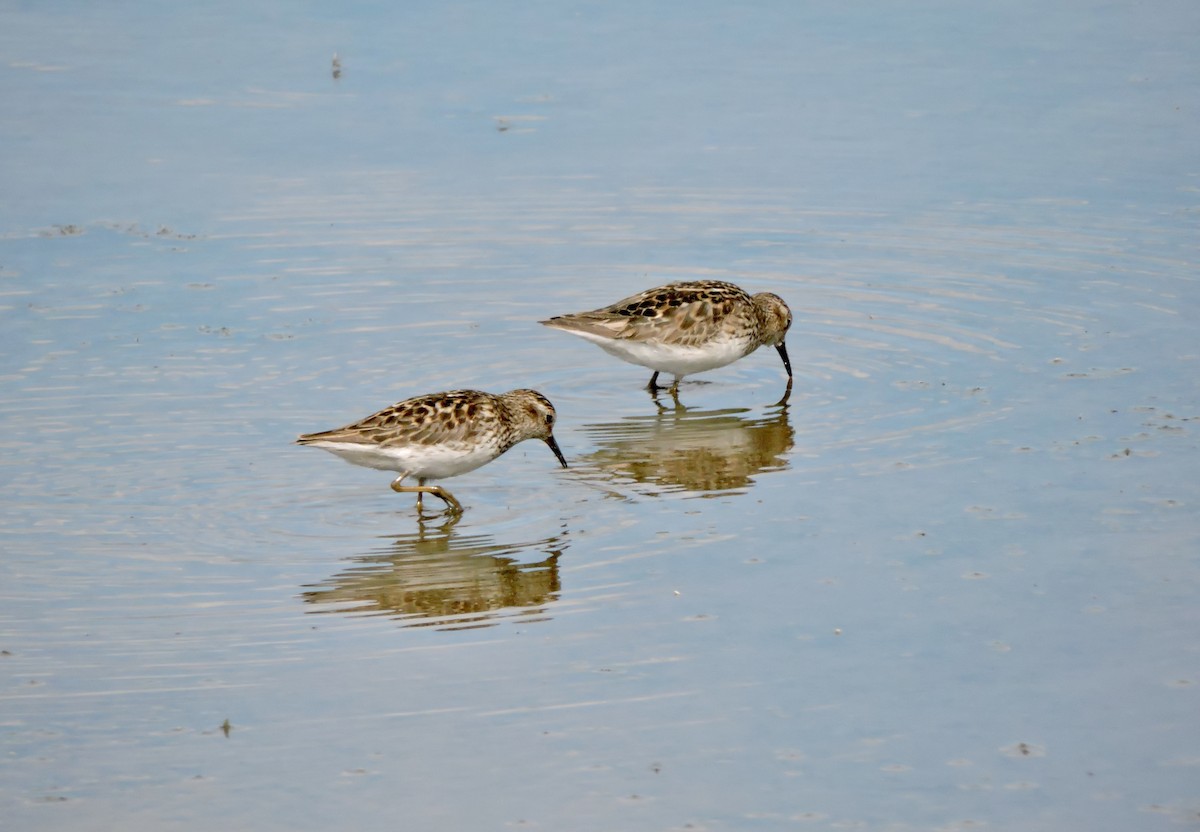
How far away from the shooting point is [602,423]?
53.3 ft

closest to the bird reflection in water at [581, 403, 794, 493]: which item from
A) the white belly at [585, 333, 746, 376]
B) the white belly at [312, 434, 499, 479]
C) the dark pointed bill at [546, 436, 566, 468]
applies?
the dark pointed bill at [546, 436, 566, 468]

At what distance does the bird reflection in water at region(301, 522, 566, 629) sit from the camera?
37.9 feet

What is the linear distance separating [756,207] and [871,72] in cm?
533

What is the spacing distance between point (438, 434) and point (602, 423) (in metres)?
2.77

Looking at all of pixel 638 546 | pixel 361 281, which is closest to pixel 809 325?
pixel 361 281

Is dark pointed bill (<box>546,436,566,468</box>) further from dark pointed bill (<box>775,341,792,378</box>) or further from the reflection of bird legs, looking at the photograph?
dark pointed bill (<box>775,341,792,378</box>)

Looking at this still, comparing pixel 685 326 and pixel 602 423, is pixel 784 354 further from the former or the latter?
pixel 602 423

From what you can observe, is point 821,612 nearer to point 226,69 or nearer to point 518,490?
point 518,490

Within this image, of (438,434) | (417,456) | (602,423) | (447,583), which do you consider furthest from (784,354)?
(447,583)

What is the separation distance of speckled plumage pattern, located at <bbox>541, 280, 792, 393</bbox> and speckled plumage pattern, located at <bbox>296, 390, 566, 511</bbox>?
7.95ft

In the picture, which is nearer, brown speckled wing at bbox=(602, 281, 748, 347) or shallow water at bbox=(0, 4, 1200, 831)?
shallow water at bbox=(0, 4, 1200, 831)

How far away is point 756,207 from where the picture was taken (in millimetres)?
21844

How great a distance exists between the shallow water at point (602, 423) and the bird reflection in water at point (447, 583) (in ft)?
0.14

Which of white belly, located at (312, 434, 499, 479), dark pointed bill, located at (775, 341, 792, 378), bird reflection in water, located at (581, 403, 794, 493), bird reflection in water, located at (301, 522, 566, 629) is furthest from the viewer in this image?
dark pointed bill, located at (775, 341, 792, 378)
